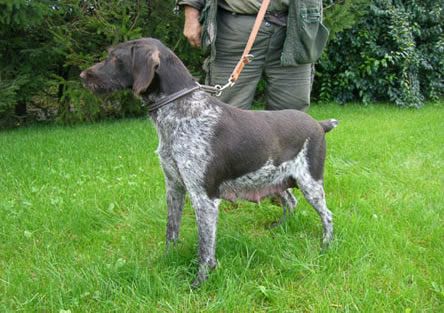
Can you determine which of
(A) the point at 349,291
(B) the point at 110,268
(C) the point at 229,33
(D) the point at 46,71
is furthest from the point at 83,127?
(A) the point at 349,291

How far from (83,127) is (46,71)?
1439 mm

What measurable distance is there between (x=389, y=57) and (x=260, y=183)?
8.43 meters

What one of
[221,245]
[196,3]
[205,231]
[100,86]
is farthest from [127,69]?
[221,245]

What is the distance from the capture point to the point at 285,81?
13.5ft

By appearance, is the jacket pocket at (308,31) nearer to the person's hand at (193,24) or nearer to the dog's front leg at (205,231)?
the person's hand at (193,24)

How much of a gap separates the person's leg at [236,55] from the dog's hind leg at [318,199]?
3.26 ft

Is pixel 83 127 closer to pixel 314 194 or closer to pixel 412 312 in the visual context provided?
pixel 314 194

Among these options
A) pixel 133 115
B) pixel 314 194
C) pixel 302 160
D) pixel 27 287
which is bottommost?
pixel 133 115

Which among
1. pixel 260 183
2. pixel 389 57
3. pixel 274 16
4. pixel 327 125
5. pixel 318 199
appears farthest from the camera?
pixel 389 57

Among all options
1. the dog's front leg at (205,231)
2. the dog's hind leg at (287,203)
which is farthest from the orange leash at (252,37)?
the dog's hind leg at (287,203)

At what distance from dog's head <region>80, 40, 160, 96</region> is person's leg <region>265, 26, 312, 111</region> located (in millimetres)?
1378

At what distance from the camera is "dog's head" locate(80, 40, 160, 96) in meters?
2.89

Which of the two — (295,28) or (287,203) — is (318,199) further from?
(295,28)

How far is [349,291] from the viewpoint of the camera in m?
2.97
